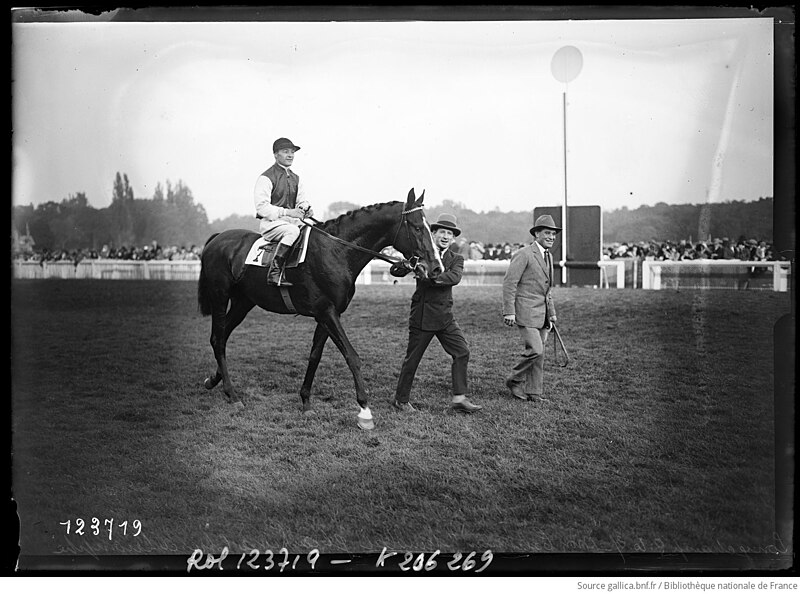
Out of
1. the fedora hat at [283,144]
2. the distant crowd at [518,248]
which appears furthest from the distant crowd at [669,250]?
the fedora hat at [283,144]

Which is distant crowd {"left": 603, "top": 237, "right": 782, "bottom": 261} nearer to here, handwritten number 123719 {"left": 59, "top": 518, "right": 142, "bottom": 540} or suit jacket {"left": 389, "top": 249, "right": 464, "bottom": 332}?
suit jacket {"left": 389, "top": 249, "right": 464, "bottom": 332}

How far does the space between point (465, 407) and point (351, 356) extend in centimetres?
115

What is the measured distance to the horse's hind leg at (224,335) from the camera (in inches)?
219

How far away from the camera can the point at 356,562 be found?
438 cm

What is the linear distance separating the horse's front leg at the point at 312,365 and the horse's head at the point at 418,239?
3.85 ft

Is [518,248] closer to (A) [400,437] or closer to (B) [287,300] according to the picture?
(A) [400,437]

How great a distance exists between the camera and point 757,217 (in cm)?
504

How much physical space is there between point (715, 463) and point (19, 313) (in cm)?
625

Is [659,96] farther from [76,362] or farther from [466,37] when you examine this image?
[76,362]

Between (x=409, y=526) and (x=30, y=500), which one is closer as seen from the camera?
(x=409, y=526)

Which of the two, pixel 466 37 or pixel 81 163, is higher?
pixel 466 37

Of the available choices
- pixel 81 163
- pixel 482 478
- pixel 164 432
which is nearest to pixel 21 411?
pixel 164 432

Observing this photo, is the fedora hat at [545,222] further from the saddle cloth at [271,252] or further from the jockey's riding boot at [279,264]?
the jockey's riding boot at [279,264]

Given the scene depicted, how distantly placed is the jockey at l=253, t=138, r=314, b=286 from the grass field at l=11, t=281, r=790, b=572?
3.94 ft
